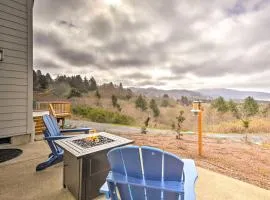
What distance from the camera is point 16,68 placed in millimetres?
3939

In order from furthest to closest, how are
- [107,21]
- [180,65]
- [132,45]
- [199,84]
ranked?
[199,84] → [180,65] → [132,45] → [107,21]

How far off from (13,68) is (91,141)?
9.32ft

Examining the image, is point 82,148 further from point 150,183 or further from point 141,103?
point 141,103

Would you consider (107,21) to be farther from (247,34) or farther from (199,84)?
(199,84)

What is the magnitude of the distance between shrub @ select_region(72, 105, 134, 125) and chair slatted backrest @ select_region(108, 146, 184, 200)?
5679 mm

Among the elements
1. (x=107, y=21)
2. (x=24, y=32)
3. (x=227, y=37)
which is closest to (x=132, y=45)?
(x=107, y=21)

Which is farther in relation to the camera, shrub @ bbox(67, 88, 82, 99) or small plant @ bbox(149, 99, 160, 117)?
shrub @ bbox(67, 88, 82, 99)

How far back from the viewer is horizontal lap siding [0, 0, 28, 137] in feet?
12.3

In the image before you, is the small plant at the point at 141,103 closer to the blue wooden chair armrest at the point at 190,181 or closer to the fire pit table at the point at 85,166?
the fire pit table at the point at 85,166

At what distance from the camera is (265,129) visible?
552 cm

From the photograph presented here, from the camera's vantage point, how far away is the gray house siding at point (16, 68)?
3.77 metres

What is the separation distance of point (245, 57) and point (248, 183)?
4127 mm

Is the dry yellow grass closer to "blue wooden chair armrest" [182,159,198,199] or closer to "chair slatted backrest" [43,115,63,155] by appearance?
"chair slatted backrest" [43,115,63,155]

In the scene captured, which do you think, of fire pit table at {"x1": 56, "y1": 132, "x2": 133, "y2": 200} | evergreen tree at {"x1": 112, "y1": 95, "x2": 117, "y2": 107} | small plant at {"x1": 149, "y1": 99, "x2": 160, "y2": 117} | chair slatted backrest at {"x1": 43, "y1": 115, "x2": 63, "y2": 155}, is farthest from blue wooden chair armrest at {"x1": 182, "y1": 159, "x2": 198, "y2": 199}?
evergreen tree at {"x1": 112, "y1": 95, "x2": 117, "y2": 107}
